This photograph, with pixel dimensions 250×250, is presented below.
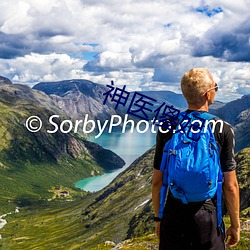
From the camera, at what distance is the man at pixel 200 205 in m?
10.7

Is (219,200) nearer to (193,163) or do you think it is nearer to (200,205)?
(200,205)

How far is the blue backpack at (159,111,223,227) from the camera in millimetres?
10031

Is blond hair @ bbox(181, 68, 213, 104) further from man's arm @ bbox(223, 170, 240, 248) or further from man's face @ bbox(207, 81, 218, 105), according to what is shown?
man's arm @ bbox(223, 170, 240, 248)

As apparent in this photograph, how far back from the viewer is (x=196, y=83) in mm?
10688

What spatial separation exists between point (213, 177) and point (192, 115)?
199 centimetres

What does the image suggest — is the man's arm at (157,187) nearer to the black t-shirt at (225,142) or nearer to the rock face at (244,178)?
the black t-shirt at (225,142)

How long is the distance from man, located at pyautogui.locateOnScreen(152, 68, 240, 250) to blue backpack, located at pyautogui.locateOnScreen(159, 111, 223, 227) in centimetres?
33

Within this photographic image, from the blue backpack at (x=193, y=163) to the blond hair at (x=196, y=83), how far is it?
64cm

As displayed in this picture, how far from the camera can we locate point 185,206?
1068 cm

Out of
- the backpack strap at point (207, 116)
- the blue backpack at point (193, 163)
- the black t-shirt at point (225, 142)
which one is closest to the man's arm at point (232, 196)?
the black t-shirt at point (225, 142)

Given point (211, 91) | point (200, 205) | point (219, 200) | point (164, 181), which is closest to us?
point (200, 205)

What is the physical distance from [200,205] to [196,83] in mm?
3544

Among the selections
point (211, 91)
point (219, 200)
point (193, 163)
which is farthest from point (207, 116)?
point (219, 200)

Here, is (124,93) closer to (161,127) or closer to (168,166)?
(161,127)
